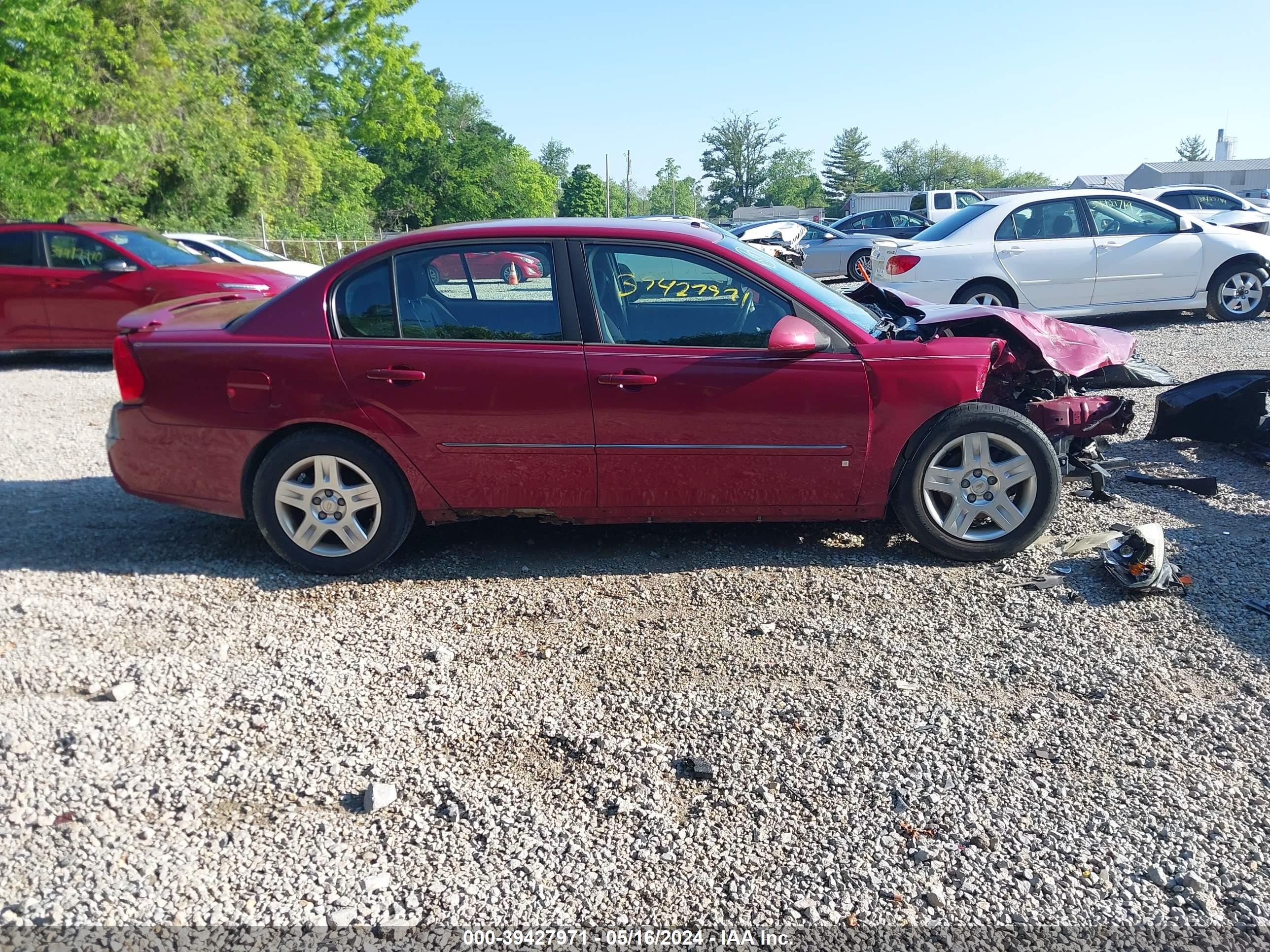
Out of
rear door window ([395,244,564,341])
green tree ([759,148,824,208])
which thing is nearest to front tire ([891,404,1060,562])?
rear door window ([395,244,564,341])

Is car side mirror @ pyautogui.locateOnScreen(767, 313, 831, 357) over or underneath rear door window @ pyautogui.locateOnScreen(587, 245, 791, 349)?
underneath

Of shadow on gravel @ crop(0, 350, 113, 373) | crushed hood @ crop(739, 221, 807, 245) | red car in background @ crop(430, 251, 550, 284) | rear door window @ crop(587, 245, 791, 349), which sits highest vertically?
crushed hood @ crop(739, 221, 807, 245)

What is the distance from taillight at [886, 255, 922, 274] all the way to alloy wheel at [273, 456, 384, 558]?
7.60 meters

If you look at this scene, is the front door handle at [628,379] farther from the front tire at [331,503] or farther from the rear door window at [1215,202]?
the rear door window at [1215,202]

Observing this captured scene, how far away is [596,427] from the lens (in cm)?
454

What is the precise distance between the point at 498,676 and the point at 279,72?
38570mm

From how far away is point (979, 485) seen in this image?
4.67 metres

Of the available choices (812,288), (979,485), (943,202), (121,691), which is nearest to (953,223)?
(812,288)

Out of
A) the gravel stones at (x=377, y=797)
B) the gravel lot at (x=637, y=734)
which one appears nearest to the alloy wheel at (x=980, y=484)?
the gravel lot at (x=637, y=734)

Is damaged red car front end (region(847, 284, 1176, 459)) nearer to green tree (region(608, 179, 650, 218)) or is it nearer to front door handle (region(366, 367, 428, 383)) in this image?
front door handle (region(366, 367, 428, 383))

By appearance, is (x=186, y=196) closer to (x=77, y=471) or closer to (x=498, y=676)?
(x=77, y=471)

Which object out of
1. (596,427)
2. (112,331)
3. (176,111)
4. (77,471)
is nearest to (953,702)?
(596,427)

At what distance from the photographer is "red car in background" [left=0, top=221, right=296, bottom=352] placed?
10891 mm

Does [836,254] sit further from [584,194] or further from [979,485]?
[584,194]
